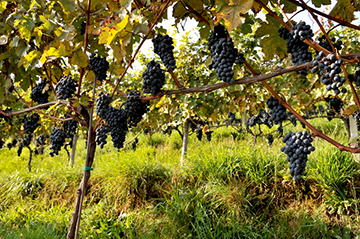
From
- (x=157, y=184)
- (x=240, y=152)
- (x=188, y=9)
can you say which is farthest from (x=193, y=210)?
(x=188, y=9)

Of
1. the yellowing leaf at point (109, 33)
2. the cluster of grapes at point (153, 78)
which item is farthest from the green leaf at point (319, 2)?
the yellowing leaf at point (109, 33)

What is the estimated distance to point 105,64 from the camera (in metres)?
1.49

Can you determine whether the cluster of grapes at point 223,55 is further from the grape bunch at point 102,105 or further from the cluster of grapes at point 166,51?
the grape bunch at point 102,105

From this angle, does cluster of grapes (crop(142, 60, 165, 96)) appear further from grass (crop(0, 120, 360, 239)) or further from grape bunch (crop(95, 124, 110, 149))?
grass (crop(0, 120, 360, 239))

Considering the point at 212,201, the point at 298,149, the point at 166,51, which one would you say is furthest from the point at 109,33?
the point at 212,201

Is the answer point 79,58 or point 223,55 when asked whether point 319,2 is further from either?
point 79,58

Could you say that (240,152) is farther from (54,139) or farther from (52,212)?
(52,212)

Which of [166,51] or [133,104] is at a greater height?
[166,51]

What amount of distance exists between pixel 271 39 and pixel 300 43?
15.5 inches

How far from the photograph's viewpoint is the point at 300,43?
3.41 ft

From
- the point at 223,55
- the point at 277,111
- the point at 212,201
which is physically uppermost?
the point at 223,55

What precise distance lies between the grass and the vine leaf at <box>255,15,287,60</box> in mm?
2062

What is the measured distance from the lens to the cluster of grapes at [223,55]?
3.30 ft

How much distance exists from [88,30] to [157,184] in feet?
9.51
